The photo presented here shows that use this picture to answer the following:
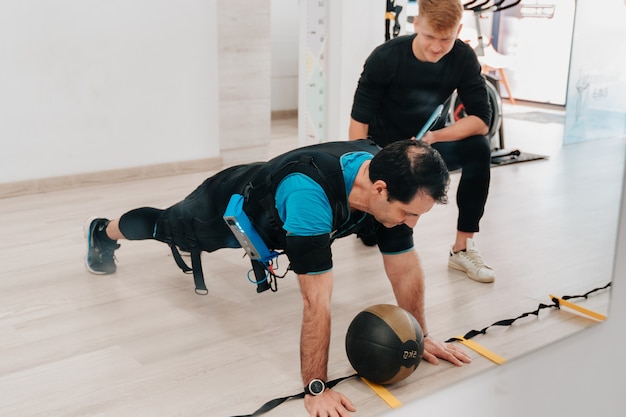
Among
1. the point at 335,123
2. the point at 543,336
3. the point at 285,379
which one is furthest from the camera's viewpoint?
the point at 335,123

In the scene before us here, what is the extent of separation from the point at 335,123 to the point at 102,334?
2.15 m

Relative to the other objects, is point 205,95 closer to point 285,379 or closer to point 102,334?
point 102,334

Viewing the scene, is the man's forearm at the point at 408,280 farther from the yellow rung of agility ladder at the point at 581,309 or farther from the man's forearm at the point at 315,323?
the yellow rung of agility ladder at the point at 581,309

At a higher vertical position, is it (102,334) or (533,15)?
(533,15)

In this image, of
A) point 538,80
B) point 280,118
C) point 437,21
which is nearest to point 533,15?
point 538,80

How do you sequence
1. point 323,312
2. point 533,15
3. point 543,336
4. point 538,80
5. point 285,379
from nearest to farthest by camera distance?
point 323,312 < point 285,379 < point 543,336 < point 533,15 < point 538,80

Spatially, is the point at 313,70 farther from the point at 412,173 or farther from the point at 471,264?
the point at 412,173

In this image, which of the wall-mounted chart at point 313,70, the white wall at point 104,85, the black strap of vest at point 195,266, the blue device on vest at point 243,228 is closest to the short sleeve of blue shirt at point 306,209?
the blue device on vest at point 243,228

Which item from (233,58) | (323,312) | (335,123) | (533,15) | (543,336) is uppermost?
(533,15)

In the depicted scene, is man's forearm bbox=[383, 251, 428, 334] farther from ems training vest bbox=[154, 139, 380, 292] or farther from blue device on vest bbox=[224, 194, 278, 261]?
blue device on vest bbox=[224, 194, 278, 261]

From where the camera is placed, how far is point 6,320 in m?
2.53

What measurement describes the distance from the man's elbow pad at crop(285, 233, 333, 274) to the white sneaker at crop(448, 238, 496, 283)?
4.05 feet

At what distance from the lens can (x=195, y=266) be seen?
2699 mm

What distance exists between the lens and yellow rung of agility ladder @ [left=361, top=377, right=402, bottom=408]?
2043 mm
